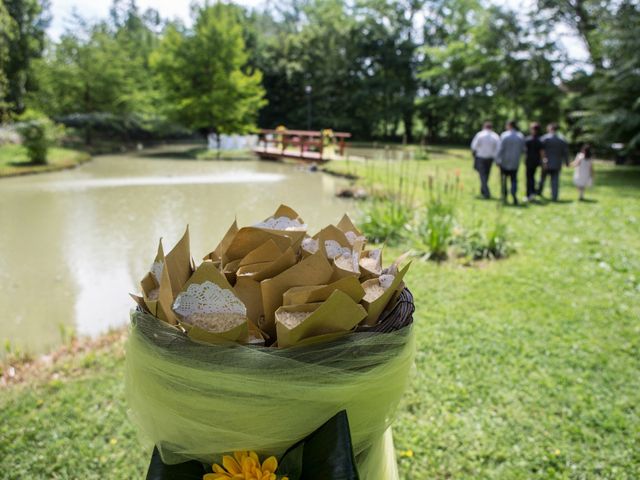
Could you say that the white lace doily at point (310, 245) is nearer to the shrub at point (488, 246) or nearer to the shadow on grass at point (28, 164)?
the shrub at point (488, 246)

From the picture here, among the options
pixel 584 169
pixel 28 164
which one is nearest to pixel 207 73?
pixel 28 164

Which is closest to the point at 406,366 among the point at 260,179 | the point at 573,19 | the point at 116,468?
the point at 116,468

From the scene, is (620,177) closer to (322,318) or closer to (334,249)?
(334,249)

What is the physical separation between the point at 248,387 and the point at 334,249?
0.37 metres

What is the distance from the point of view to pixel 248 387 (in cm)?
91

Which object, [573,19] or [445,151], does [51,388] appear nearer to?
[573,19]

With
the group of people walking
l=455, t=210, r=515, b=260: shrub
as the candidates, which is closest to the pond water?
l=455, t=210, r=515, b=260: shrub

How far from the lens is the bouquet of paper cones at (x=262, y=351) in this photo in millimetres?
898

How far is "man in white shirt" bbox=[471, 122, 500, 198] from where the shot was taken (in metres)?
9.83

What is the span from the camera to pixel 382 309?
105 cm

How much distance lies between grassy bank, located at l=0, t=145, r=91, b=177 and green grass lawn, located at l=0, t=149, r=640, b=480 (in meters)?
15.2

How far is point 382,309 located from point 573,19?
2080 centimetres

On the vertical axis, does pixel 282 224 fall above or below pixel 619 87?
below

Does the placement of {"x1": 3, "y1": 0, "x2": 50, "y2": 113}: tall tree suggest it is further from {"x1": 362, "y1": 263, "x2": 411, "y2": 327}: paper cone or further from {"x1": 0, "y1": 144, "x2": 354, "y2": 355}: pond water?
{"x1": 362, "y1": 263, "x2": 411, "y2": 327}: paper cone
